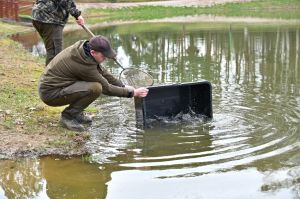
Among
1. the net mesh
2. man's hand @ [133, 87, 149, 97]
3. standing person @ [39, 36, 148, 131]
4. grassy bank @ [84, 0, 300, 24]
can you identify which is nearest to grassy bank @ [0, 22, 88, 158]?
standing person @ [39, 36, 148, 131]

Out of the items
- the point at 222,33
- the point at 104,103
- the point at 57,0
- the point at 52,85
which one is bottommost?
the point at 222,33

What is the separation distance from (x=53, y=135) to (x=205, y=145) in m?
1.87

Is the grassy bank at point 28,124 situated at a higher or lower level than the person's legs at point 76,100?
lower

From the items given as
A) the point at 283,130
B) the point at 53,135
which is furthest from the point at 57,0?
the point at 283,130

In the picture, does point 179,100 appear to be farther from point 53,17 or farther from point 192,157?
point 53,17

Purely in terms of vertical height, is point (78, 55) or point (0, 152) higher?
point (78, 55)

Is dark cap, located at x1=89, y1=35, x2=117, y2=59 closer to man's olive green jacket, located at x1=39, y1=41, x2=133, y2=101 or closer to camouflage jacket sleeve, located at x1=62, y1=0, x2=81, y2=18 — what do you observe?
man's olive green jacket, located at x1=39, y1=41, x2=133, y2=101

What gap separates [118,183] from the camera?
5605 millimetres

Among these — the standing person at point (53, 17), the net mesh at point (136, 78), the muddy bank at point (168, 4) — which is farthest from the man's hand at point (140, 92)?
the muddy bank at point (168, 4)

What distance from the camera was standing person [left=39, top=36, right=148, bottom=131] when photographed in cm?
691

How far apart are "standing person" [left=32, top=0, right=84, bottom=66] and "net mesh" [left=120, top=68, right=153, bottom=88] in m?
1.10

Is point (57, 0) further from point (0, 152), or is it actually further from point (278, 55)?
point (278, 55)

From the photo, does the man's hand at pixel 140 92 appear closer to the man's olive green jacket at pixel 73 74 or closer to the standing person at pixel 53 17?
the man's olive green jacket at pixel 73 74

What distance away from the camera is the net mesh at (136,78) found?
27.3 ft
